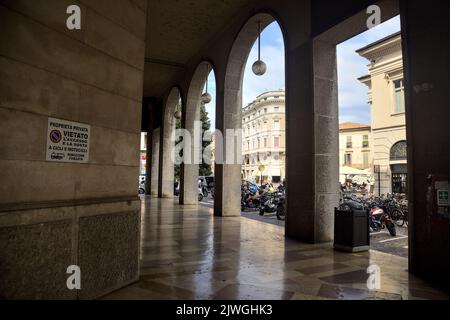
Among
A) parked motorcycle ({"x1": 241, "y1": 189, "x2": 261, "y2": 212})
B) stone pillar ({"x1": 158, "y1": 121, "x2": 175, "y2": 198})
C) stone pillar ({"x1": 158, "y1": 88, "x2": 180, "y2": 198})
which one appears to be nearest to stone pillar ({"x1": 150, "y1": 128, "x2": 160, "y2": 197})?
stone pillar ({"x1": 158, "y1": 88, "x2": 180, "y2": 198})

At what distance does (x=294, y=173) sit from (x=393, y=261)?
280 centimetres

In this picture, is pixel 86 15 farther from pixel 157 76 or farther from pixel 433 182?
pixel 157 76

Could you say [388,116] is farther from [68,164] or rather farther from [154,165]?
[68,164]

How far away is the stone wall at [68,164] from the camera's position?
284 cm

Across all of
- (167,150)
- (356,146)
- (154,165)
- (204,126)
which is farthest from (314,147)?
(356,146)

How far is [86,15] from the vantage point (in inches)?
141

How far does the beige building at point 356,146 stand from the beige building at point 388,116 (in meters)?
24.1

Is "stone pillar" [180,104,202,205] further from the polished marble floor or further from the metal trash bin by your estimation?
the metal trash bin

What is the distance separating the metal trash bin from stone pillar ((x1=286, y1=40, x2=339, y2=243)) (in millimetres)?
689

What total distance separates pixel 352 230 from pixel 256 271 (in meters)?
2.35

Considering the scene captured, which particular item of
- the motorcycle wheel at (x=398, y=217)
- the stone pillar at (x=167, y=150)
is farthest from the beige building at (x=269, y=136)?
the motorcycle wheel at (x=398, y=217)

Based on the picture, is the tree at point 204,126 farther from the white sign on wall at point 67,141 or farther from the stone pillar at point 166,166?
the white sign on wall at point 67,141

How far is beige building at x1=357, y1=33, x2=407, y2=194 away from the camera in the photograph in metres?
19.9
